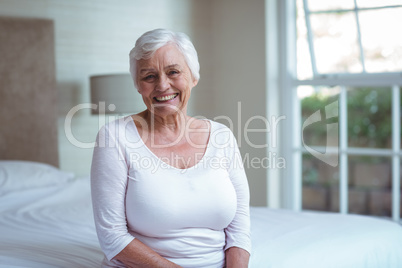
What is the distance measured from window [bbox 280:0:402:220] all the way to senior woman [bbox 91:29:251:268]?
7.70ft

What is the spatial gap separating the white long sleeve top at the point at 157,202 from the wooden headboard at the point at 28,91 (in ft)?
6.64

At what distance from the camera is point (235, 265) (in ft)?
5.09

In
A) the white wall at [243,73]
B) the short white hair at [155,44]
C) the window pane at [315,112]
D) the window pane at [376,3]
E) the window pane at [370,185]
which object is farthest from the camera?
the window pane at [370,185]

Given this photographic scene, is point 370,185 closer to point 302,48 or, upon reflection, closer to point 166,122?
point 302,48

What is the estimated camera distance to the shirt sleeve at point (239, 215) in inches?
63.5

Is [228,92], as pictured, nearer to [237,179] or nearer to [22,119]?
[22,119]

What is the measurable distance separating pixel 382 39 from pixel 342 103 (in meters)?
0.58

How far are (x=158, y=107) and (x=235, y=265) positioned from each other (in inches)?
23.3

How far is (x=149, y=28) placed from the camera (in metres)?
4.06

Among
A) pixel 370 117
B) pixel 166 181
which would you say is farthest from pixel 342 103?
pixel 166 181

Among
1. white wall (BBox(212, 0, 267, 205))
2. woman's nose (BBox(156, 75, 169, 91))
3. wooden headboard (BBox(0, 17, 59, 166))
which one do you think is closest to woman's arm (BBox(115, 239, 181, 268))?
woman's nose (BBox(156, 75, 169, 91))

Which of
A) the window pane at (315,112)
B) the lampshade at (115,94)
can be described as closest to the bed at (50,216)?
the lampshade at (115,94)

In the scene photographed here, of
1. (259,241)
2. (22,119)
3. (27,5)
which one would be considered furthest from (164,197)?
(27,5)

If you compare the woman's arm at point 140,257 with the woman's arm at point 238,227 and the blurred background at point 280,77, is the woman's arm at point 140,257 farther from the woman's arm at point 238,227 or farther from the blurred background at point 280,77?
the blurred background at point 280,77
